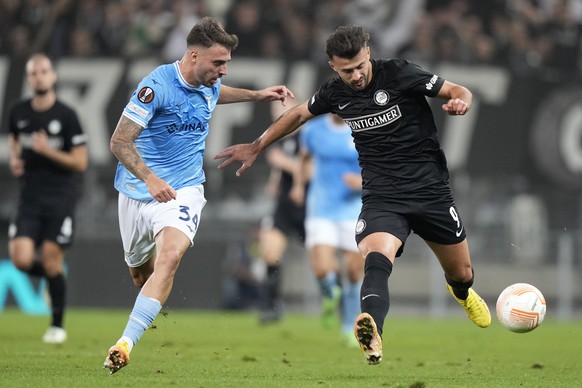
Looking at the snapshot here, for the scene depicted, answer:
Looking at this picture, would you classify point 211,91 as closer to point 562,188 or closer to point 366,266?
point 366,266

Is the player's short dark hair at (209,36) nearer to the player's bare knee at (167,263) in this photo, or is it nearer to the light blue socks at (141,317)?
the player's bare knee at (167,263)

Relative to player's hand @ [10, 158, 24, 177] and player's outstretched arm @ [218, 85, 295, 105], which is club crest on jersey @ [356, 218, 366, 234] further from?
player's hand @ [10, 158, 24, 177]

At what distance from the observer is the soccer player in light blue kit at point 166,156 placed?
7.43 meters

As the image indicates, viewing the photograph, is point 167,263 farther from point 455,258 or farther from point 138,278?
point 455,258

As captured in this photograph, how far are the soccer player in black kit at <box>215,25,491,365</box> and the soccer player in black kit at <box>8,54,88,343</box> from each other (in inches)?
133

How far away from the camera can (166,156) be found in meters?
8.03

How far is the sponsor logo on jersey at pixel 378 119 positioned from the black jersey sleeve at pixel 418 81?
0.18m

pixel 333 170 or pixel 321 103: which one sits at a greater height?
pixel 321 103

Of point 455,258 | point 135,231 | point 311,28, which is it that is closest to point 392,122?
point 455,258

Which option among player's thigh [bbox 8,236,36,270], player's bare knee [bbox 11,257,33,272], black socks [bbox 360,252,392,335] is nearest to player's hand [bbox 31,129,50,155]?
player's thigh [bbox 8,236,36,270]

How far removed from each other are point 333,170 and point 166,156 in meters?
4.24

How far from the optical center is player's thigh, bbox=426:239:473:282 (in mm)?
8320

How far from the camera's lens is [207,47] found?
779 centimetres

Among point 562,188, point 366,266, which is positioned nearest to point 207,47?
point 366,266
